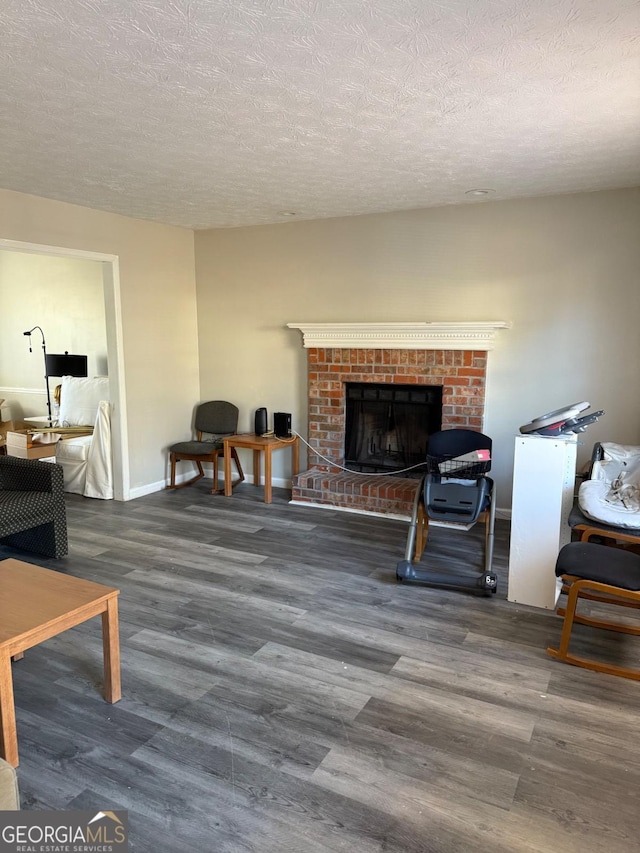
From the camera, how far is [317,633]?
2.92 m

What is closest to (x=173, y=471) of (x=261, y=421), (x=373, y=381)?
(x=261, y=421)

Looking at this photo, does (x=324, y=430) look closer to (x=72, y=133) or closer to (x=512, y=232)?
(x=512, y=232)

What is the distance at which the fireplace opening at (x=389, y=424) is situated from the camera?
16.3 feet

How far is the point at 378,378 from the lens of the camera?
5.00 meters

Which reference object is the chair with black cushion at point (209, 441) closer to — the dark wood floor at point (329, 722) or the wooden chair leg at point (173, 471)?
the wooden chair leg at point (173, 471)

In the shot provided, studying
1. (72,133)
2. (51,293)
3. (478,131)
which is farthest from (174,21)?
(51,293)

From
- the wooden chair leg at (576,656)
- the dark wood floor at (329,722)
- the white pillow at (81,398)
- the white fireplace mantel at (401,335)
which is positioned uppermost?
the white fireplace mantel at (401,335)

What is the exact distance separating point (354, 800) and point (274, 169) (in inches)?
125

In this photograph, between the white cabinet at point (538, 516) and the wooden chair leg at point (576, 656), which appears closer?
the wooden chair leg at point (576, 656)

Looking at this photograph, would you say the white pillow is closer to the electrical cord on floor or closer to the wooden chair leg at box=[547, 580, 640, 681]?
the electrical cord on floor

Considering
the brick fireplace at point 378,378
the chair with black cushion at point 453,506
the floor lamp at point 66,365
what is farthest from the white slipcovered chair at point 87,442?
the chair with black cushion at point 453,506

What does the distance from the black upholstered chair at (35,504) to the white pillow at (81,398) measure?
1.85 meters

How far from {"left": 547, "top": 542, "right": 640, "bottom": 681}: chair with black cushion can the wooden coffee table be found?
1947 millimetres

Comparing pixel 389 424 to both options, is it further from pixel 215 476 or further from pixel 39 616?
pixel 39 616
